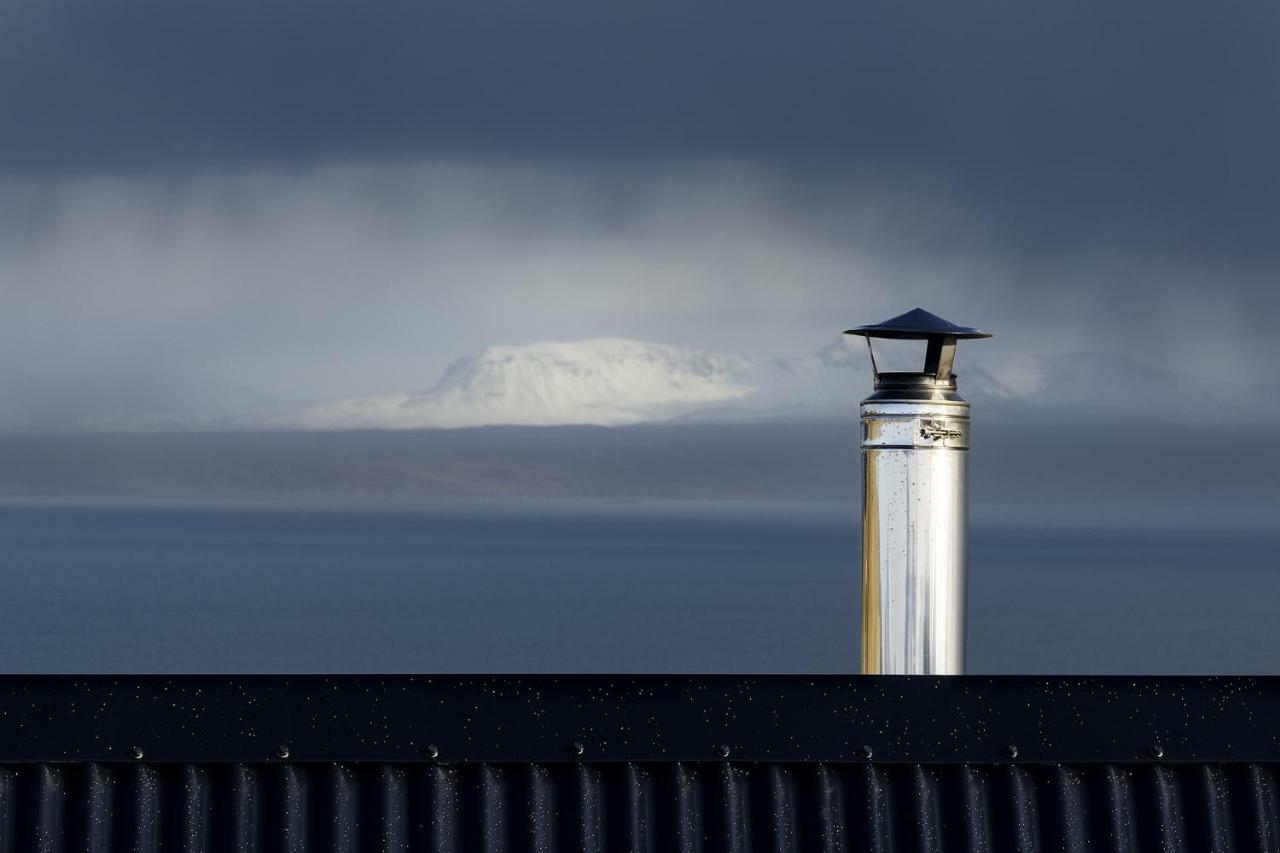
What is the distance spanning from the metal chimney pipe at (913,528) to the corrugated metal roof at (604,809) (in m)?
2.47

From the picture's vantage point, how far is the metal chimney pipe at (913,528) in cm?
880

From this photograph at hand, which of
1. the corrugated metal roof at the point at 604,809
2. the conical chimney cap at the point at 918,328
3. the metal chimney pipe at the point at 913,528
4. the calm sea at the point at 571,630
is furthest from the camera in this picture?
the calm sea at the point at 571,630

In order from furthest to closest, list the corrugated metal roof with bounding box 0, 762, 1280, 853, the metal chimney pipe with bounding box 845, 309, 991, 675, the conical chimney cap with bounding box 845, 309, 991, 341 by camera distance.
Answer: the conical chimney cap with bounding box 845, 309, 991, 341 → the metal chimney pipe with bounding box 845, 309, 991, 675 → the corrugated metal roof with bounding box 0, 762, 1280, 853

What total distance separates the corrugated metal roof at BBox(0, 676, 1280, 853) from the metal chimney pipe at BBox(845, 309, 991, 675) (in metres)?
2.45

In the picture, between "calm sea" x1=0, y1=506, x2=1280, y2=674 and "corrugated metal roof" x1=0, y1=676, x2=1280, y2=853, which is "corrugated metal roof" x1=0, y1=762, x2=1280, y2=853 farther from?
"calm sea" x1=0, y1=506, x2=1280, y2=674

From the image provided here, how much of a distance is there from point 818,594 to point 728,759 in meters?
185

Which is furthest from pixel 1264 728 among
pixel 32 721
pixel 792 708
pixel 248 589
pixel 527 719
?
pixel 248 589

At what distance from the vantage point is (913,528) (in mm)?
8812

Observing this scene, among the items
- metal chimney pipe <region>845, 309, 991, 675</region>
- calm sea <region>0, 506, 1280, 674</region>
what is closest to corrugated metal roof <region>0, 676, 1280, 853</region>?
metal chimney pipe <region>845, 309, 991, 675</region>

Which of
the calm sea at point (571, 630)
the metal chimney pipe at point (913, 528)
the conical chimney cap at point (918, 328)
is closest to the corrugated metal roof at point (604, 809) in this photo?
the metal chimney pipe at point (913, 528)

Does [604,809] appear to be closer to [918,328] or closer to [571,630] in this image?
[918,328]

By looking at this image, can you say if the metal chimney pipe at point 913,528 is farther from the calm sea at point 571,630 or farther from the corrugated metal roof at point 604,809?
the calm sea at point 571,630

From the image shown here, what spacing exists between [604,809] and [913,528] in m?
3.06

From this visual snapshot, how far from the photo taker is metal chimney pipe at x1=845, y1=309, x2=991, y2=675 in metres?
8.80
